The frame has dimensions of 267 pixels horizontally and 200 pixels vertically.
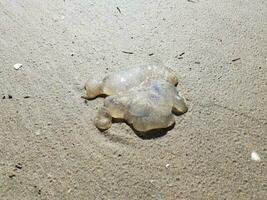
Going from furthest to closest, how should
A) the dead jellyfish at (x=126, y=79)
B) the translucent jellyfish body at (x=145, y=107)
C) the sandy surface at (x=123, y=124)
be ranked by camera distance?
the dead jellyfish at (x=126, y=79), the translucent jellyfish body at (x=145, y=107), the sandy surface at (x=123, y=124)

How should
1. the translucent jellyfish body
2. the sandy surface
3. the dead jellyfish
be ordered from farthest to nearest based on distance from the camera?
the dead jellyfish → the translucent jellyfish body → the sandy surface

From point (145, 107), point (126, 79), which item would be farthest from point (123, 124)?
point (126, 79)

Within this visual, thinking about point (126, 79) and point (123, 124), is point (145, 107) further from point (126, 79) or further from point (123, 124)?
point (126, 79)

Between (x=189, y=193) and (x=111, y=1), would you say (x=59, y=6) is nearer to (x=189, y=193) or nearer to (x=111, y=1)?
(x=111, y=1)

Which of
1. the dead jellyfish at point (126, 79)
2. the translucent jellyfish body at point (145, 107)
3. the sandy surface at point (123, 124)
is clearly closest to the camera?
the sandy surface at point (123, 124)

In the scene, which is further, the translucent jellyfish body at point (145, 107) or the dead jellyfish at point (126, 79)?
the dead jellyfish at point (126, 79)

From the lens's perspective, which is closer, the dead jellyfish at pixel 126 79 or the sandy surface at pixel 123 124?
the sandy surface at pixel 123 124

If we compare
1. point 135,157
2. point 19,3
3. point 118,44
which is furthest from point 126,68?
point 19,3
